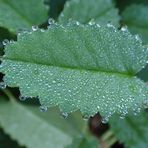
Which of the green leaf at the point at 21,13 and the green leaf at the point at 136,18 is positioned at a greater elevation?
the green leaf at the point at 136,18

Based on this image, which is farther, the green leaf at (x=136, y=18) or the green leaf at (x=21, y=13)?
the green leaf at (x=136, y=18)

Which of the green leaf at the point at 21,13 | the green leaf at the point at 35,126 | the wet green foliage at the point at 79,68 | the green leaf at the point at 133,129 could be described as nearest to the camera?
the wet green foliage at the point at 79,68

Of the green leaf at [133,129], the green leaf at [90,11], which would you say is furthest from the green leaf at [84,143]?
the green leaf at [90,11]

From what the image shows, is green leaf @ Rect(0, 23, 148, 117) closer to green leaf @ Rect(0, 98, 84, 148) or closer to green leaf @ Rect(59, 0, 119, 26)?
green leaf @ Rect(59, 0, 119, 26)

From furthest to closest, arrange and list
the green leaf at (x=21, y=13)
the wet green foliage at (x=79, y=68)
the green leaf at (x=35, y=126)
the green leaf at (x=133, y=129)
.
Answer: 1. the green leaf at (x=35, y=126)
2. the green leaf at (x=133, y=129)
3. the green leaf at (x=21, y=13)
4. the wet green foliage at (x=79, y=68)

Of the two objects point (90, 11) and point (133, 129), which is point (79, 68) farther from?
point (133, 129)

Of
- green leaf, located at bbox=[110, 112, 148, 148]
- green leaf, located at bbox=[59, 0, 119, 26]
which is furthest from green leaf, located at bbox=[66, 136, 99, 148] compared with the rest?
green leaf, located at bbox=[59, 0, 119, 26]

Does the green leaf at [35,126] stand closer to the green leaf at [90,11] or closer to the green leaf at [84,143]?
the green leaf at [84,143]
